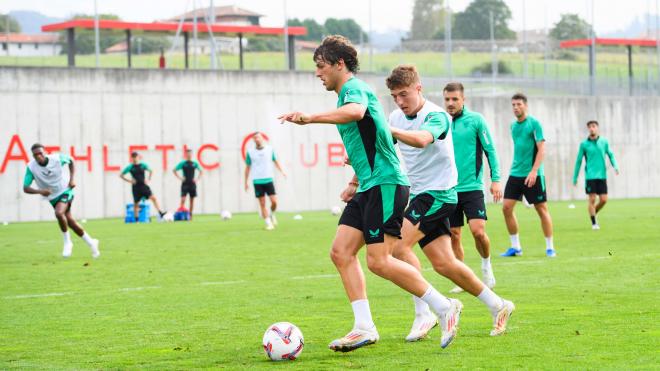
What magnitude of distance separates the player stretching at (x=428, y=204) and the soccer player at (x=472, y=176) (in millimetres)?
2937

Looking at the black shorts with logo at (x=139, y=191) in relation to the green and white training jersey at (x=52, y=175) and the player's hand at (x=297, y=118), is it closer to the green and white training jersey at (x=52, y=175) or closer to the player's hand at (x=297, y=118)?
the green and white training jersey at (x=52, y=175)

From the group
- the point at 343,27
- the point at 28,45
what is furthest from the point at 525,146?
the point at 343,27

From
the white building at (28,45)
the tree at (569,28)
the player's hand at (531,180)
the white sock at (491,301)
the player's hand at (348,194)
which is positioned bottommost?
the white sock at (491,301)

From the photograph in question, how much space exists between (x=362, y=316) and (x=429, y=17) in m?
73.4

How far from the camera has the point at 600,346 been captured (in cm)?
767

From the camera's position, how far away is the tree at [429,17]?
76.2 metres

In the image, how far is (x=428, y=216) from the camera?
29.0 ft

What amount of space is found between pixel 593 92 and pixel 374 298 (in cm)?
3730

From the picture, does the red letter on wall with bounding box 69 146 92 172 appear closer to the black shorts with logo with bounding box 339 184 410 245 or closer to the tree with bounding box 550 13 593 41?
the black shorts with logo with bounding box 339 184 410 245

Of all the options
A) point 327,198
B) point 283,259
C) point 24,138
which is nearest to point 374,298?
point 283,259

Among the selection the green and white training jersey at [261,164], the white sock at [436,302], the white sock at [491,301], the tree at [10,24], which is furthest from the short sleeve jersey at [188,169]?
the white sock at [436,302]

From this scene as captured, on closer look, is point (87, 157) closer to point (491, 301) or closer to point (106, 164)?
point (106, 164)

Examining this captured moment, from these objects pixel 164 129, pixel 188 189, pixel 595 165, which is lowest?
pixel 188 189

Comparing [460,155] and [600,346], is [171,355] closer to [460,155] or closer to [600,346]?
[600,346]
